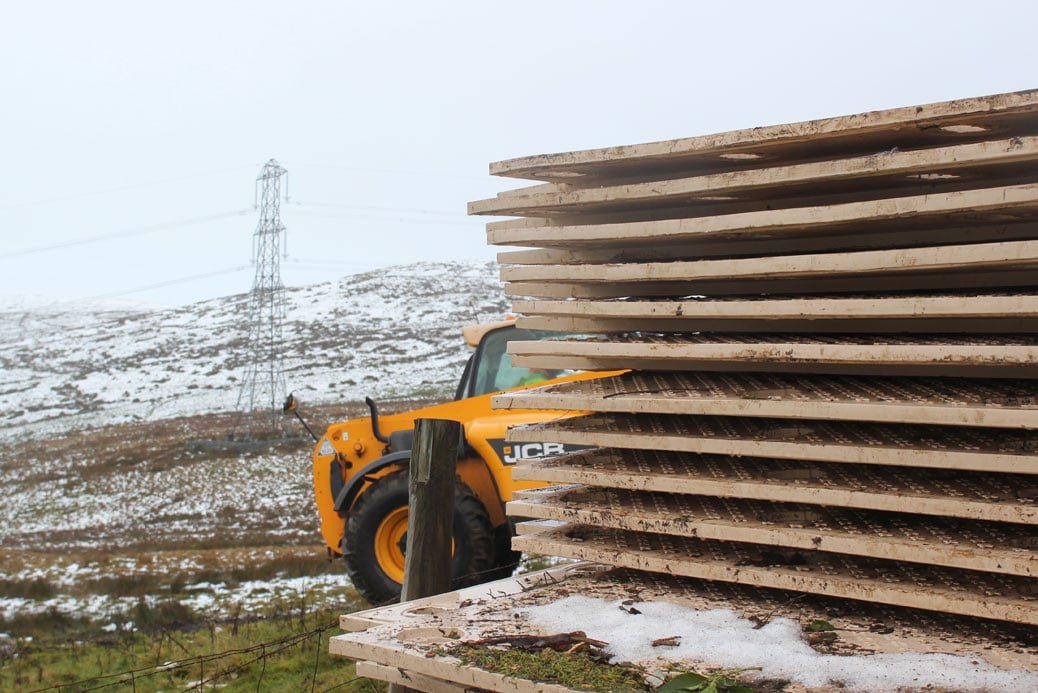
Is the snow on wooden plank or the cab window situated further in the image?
the cab window

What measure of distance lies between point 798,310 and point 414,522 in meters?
2.18

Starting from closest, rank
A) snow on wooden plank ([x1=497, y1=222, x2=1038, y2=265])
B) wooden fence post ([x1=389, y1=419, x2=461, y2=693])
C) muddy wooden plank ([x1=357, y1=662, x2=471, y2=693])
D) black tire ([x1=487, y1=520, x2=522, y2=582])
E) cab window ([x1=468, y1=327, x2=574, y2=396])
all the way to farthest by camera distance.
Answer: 1. muddy wooden plank ([x1=357, y1=662, x2=471, y2=693])
2. snow on wooden plank ([x1=497, y1=222, x2=1038, y2=265])
3. wooden fence post ([x1=389, y1=419, x2=461, y2=693])
4. black tire ([x1=487, y1=520, x2=522, y2=582])
5. cab window ([x1=468, y1=327, x2=574, y2=396])

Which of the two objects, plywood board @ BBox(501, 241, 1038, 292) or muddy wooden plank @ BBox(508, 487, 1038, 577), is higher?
plywood board @ BBox(501, 241, 1038, 292)

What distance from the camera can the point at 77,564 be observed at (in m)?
15.2

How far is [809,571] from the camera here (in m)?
2.75

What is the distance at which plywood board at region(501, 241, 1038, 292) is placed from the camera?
98.0 inches

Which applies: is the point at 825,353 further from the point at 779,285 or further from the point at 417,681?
the point at 417,681

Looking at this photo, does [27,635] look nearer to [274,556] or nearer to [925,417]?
[274,556]

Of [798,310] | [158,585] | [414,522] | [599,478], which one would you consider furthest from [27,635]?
[798,310]

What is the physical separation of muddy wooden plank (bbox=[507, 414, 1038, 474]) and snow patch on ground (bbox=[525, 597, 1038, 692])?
1.48 ft

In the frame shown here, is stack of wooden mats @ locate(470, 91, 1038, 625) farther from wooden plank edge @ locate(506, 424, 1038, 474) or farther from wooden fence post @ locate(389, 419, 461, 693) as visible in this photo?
wooden fence post @ locate(389, 419, 461, 693)

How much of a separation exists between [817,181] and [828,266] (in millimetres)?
236

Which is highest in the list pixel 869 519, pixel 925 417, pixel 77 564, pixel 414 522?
pixel 925 417

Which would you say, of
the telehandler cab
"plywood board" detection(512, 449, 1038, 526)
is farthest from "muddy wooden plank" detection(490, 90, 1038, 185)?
the telehandler cab
